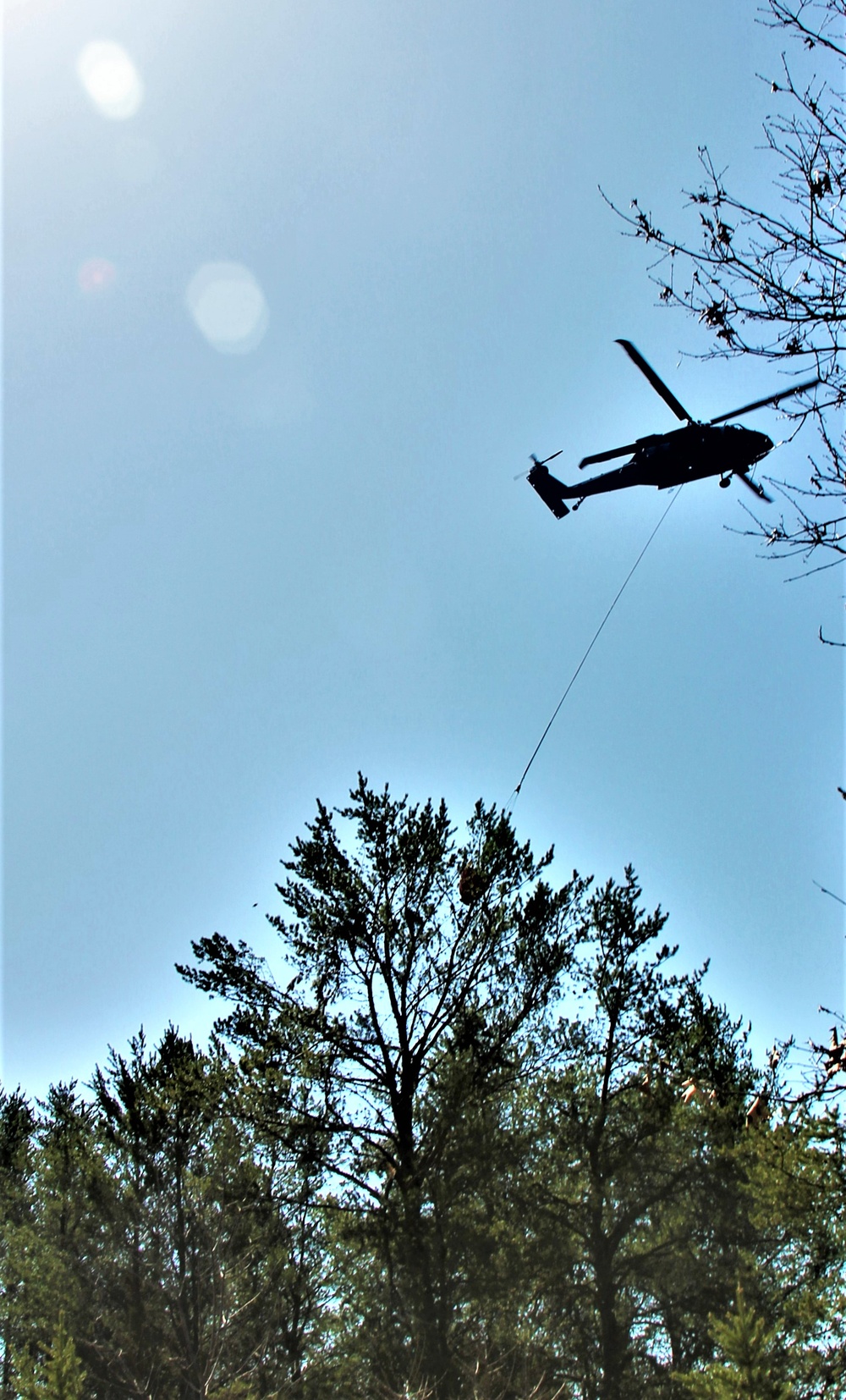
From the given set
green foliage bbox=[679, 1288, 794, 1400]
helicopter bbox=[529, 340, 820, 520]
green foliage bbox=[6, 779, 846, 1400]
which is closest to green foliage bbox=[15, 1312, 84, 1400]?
green foliage bbox=[6, 779, 846, 1400]

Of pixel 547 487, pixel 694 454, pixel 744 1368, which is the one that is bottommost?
pixel 744 1368

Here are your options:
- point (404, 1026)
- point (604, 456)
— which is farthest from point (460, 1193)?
point (604, 456)

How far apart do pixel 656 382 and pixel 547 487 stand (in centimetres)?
350

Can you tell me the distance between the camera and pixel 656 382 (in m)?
12.0

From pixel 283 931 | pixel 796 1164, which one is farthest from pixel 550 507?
pixel 796 1164

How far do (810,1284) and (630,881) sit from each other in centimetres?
667

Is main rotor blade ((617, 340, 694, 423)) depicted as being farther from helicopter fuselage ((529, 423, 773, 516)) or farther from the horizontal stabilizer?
the horizontal stabilizer

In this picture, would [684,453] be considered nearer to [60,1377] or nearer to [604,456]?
[604,456]

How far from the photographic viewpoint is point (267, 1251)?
13977 mm

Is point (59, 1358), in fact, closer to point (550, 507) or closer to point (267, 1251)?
point (267, 1251)

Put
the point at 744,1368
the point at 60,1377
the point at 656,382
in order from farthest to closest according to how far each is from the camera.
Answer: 1. the point at 656,382
2. the point at 60,1377
3. the point at 744,1368

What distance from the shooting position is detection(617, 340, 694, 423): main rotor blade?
1129 centimetres

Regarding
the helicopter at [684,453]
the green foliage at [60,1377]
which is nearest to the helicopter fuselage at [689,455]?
the helicopter at [684,453]

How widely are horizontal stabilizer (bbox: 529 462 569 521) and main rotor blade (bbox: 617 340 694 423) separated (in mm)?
3012
